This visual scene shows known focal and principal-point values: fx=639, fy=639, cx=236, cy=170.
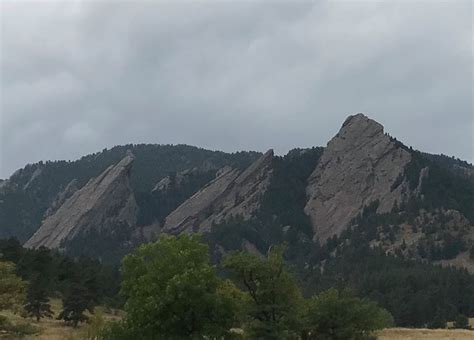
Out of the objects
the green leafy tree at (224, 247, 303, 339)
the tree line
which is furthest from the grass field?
the green leafy tree at (224, 247, 303, 339)

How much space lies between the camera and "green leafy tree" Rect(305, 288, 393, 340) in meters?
40.1

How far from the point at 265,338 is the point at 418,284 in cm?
11858

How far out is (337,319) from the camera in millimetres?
40156

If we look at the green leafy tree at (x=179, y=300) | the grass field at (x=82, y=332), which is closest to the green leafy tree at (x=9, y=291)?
the grass field at (x=82, y=332)

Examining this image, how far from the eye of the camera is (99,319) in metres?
34.6

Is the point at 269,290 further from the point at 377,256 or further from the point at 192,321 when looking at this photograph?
the point at 377,256

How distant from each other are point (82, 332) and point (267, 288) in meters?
12.2

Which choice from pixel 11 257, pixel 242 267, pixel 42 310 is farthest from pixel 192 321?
pixel 11 257

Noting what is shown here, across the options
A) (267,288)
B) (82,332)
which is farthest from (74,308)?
(267,288)

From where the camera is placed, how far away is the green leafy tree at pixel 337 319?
4006cm

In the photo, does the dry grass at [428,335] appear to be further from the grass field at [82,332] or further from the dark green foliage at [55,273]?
the dark green foliage at [55,273]

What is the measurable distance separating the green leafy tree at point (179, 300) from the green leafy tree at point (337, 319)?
986 cm

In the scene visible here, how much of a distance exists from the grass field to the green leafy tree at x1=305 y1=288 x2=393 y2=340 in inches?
374

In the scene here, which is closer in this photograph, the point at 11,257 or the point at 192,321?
the point at 192,321
